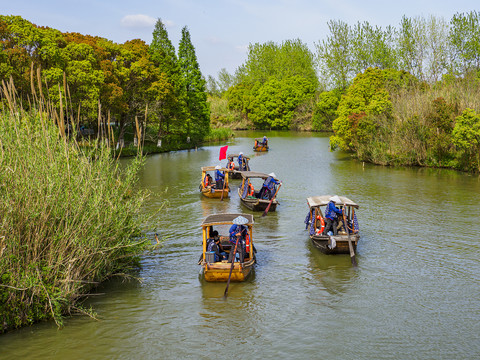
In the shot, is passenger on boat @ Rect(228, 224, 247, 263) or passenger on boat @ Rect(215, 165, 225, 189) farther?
passenger on boat @ Rect(215, 165, 225, 189)

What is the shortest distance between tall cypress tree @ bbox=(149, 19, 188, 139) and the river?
3371cm

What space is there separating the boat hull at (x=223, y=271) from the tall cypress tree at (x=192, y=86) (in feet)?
155

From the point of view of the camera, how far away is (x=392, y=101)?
45062 mm

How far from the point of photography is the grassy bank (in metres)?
10.5

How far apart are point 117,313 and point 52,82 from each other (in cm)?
2932

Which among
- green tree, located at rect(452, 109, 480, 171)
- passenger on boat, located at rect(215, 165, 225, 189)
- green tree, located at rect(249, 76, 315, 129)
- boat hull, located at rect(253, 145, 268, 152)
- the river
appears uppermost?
green tree, located at rect(249, 76, 315, 129)

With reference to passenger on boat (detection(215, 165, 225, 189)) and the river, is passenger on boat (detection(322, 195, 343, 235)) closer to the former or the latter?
the river

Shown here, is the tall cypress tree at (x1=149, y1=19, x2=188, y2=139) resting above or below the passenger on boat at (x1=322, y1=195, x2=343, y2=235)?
above

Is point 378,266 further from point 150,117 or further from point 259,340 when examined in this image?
point 150,117

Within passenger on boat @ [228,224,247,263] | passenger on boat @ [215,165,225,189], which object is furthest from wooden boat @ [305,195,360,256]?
passenger on boat @ [215,165,225,189]

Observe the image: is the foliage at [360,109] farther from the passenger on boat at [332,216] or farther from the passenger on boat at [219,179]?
the passenger on boat at [332,216]

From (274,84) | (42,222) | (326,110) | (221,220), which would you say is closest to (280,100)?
(274,84)

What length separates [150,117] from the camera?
51562mm

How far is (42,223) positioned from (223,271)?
5787 mm
